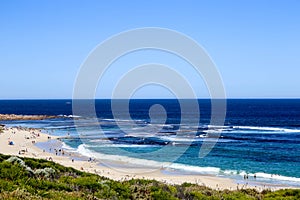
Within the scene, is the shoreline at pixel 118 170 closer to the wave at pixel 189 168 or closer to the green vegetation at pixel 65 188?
the wave at pixel 189 168

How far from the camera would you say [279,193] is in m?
16.2

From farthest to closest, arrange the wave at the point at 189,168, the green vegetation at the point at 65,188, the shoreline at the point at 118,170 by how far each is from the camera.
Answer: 1. the wave at the point at 189,168
2. the shoreline at the point at 118,170
3. the green vegetation at the point at 65,188

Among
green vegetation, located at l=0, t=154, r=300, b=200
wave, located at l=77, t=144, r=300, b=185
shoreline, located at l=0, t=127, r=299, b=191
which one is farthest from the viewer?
wave, located at l=77, t=144, r=300, b=185

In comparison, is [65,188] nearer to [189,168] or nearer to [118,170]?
[118,170]

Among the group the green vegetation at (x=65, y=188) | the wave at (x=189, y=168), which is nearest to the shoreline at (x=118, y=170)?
the wave at (x=189, y=168)

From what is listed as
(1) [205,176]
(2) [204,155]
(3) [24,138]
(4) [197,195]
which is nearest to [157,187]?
(4) [197,195]

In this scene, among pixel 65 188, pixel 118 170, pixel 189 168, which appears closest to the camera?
pixel 65 188

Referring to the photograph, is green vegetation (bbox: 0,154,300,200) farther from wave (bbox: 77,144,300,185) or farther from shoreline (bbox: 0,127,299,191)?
wave (bbox: 77,144,300,185)

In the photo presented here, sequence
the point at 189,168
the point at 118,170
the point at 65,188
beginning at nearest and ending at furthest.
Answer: the point at 65,188 → the point at 118,170 → the point at 189,168

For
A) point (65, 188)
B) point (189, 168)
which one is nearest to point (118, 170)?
point (189, 168)

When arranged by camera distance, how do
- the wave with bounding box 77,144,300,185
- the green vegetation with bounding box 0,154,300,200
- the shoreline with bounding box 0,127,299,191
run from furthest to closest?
the wave with bounding box 77,144,300,185, the shoreline with bounding box 0,127,299,191, the green vegetation with bounding box 0,154,300,200

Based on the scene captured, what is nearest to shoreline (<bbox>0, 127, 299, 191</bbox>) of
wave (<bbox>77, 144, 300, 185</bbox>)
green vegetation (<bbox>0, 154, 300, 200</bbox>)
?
wave (<bbox>77, 144, 300, 185</bbox>)

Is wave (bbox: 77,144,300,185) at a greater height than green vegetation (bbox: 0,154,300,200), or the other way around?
green vegetation (bbox: 0,154,300,200)

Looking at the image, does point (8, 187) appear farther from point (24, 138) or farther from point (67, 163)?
point (24, 138)
